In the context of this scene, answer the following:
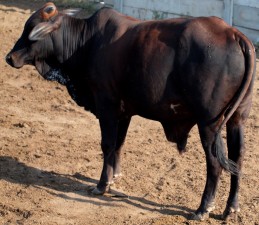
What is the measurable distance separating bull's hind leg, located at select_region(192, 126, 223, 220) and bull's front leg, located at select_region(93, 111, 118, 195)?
105 cm

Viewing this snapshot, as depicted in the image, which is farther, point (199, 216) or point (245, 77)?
point (199, 216)

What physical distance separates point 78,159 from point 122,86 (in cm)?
158

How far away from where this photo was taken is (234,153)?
6664 millimetres

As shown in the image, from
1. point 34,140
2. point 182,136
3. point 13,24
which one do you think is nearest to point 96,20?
point 182,136

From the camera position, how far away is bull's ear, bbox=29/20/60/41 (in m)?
7.09

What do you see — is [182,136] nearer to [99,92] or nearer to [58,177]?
[99,92]

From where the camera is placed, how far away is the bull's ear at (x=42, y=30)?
279 inches

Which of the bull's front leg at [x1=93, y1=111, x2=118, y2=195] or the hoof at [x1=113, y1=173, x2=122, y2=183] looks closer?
the bull's front leg at [x1=93, y1=111, x2=118, y2=195]

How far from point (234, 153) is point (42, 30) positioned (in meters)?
2.34

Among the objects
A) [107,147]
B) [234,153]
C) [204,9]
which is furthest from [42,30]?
[204,9]

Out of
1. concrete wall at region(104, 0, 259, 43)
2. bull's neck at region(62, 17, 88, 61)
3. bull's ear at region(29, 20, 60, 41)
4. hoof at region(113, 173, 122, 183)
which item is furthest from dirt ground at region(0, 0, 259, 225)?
concrete wall at region(104, 0, 259, 43)

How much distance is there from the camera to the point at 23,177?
7.54 meters

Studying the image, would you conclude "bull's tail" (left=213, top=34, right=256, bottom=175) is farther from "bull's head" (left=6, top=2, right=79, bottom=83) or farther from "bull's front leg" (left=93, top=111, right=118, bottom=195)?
"bull's head" (left=6, top=2, right=79, bottom=83)

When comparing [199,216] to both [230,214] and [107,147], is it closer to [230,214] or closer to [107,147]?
[230,214]
